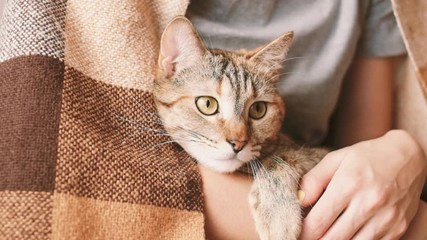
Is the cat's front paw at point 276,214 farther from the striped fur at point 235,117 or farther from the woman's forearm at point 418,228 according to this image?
the woman's forearm at point 418,228

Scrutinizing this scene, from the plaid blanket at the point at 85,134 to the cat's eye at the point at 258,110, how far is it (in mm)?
164

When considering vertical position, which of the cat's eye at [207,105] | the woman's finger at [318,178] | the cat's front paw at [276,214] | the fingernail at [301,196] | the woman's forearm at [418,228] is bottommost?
the woman's forearm at [418,228]

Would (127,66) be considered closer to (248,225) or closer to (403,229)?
(248,225)

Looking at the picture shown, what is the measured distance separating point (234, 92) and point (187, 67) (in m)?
0.11

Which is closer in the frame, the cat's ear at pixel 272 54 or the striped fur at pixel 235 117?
the striped fur at pixel 235 117

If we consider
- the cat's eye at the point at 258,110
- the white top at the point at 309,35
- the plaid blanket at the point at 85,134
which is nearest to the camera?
the plaid blanket at the point at 85,134

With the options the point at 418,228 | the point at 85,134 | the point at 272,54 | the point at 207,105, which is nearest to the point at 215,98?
the point at 207,105

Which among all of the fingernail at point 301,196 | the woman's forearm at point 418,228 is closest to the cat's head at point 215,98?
the fingernail at point 301,196

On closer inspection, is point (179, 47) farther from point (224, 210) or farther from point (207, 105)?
point (224, 210)

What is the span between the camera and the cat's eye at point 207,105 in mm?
948

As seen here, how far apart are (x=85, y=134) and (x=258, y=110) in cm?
36

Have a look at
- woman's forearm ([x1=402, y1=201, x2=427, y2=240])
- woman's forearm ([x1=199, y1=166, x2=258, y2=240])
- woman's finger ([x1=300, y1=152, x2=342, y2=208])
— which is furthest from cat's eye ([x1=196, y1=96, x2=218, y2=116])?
woman's forearm ([x1=402, y1=201, x2=427, y2=240])

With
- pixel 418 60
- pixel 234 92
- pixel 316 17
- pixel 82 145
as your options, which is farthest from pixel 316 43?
pixel 82 145

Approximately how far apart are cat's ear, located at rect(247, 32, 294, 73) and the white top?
0.11m
